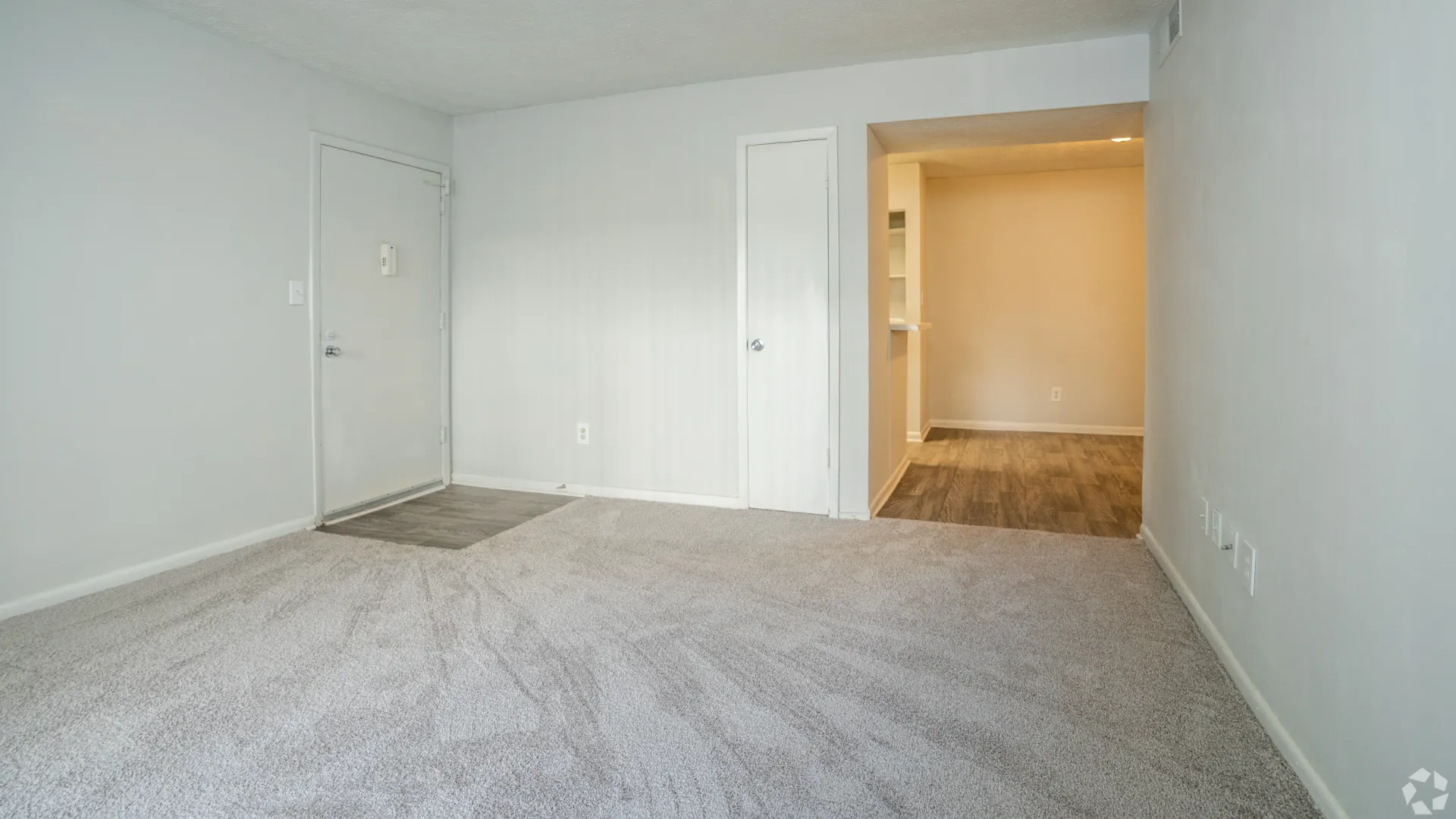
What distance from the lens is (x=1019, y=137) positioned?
168 inches

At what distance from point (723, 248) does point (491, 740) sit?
117 inches

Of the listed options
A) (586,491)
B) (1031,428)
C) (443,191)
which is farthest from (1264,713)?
(1031,428)

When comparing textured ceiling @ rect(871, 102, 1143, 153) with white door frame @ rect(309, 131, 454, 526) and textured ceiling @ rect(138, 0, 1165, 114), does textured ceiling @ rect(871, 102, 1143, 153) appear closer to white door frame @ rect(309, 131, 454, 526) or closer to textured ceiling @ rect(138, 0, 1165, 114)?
textured ceiling @ rect(138, 0, 1165, 114)

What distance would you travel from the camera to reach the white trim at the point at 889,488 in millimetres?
4250

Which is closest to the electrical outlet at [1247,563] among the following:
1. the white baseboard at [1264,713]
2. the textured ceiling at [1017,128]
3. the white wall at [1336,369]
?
the white wall at [1336,369]

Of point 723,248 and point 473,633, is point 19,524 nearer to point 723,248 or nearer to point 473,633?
point 473,633

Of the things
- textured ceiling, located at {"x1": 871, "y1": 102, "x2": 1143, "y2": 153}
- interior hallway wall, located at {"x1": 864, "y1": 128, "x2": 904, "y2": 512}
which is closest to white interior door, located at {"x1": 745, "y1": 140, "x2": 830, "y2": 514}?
interior hallway wall, located at {"x1": 864, "y1": 128, "x2": 904, "y2": 512}

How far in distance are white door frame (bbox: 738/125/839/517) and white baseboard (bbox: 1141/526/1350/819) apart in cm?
168

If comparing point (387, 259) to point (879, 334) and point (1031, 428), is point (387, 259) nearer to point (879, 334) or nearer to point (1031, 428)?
point (879, 334)

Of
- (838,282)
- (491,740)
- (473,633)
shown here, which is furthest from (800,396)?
(491,740)

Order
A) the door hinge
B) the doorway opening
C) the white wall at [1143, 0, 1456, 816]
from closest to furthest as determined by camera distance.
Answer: the white wall at [1143, 0, 1456, 816] → the door hinge → the doorway opening

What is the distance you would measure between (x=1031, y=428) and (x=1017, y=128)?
401cm

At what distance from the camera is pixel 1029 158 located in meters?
6.60

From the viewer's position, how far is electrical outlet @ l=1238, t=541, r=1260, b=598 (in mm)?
2066
